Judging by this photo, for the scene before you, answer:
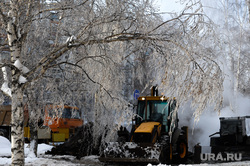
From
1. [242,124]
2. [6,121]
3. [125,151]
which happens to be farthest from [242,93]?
[125,151]

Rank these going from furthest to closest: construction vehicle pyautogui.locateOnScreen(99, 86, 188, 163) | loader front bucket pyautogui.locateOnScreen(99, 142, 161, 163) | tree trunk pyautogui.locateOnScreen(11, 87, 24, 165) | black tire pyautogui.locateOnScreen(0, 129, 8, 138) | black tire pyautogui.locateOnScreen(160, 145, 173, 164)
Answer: black tire pyautogui.locateOnScreen(0, 129, 8, 138) < black tire pyautogui.locateOnScreen(160, 145, 173, 164) < construction vehicle pyautogui.locateOnScreen(99, 86, 188, 163) < loader front bucket pyautogui.locateOnScreen(99, 142, 161, 163) < tree trunk pyautogui.locateOnScreen(11, 87, 24, 165)

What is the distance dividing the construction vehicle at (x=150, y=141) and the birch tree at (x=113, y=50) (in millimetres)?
697

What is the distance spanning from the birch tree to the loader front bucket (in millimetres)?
477

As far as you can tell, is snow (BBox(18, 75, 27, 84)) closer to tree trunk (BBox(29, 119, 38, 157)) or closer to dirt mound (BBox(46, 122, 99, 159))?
dirt mound (BBox(46, 122, 99, 159))

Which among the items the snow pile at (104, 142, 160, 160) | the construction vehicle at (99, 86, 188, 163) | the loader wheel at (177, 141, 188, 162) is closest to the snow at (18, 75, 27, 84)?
the construction vehicle at (99, 86, 188, 163)

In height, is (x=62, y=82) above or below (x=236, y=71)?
below

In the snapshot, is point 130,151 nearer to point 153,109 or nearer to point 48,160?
point 153,109

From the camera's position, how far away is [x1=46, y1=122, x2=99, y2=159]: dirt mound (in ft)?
45.1

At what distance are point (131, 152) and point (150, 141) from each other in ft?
3.01

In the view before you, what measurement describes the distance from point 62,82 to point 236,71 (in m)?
21.4

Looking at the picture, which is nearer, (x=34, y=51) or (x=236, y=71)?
(x=34, y=51)

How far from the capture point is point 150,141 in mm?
11492

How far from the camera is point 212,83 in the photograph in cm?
654

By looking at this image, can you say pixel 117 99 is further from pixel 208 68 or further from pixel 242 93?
pixel 242 93
